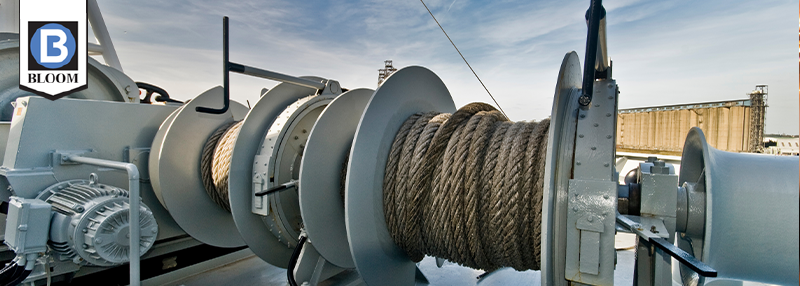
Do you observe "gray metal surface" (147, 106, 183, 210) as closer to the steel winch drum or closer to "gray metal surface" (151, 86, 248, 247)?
"gray metal surface" (151, 86, 248, 247)

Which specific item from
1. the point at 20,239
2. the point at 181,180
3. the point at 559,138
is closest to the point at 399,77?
the point at 559,138

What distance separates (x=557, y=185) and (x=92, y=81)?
5211 mm

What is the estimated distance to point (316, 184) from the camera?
2.25 m

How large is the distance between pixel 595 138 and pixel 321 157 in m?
1.39

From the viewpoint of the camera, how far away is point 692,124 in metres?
24.7

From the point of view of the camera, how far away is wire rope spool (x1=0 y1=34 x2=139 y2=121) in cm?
379

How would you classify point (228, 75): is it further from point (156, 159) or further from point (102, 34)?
point (102, 34)

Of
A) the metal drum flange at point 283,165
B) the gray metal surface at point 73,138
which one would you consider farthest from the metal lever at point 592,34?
the gray metal surface at point 73,138

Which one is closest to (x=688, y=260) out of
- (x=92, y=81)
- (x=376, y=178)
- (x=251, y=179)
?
(x=376, y=178)

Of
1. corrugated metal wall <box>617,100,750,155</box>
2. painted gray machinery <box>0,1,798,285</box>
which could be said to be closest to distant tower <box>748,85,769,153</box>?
corrugated metal wall <box>617,100,750,155</box>

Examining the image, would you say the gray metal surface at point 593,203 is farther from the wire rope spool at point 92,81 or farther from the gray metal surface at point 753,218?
the wire rope spool at point 92,81

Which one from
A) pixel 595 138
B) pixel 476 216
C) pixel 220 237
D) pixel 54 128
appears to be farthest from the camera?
pixel 220 237

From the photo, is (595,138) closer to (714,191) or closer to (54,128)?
(714,191)

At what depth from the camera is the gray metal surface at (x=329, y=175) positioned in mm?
2209
